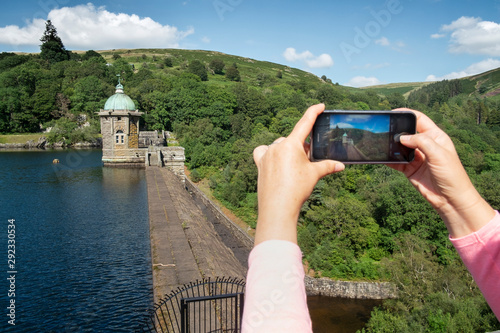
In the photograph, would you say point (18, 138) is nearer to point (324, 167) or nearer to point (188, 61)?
point (188, 61)

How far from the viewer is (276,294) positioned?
131 cm

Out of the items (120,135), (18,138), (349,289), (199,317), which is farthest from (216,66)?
(199,317)

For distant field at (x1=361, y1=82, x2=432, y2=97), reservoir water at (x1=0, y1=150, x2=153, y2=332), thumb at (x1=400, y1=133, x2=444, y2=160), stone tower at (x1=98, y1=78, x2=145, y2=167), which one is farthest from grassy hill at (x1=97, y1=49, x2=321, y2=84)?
thumb at (x1=400, y1=133, x2=444, y2=160)

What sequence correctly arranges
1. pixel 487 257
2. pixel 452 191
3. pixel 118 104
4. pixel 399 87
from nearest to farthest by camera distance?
pixel 487 257
pixel 452 191
pixel 118 104
pixel 399 87

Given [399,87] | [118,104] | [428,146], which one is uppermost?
[399,87]

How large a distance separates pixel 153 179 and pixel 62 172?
1589 cm

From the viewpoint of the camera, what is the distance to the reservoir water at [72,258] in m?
12.4

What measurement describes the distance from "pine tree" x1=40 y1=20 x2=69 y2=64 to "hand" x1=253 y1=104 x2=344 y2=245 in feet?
362

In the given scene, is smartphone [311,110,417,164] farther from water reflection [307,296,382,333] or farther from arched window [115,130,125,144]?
arched window [115,130,125,144]

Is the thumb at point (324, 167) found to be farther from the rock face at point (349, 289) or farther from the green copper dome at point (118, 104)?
the green copper dome at point (118, 104)

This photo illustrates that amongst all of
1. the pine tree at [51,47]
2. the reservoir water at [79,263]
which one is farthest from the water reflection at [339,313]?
the pine tree at [51,47]

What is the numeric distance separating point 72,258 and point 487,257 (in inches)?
698

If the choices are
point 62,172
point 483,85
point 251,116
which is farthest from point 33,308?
point 483,85

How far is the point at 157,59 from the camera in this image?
13012cm
